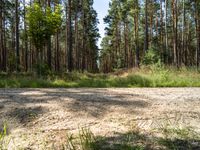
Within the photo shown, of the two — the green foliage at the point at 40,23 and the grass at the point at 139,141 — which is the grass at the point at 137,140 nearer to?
the grass at the point at 139,141

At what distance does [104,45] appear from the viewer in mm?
72688

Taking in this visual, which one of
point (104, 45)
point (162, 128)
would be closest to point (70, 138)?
point (162, 128)

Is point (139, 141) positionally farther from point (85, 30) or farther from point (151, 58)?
point (85, 30)

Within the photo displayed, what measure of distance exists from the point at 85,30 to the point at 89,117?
34.9 metres

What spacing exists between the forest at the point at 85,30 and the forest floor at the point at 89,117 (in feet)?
33.4

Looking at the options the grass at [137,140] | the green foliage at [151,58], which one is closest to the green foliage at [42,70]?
the green foliage at [151,58]

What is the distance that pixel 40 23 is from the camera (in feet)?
51.4

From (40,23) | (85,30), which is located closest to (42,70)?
(40,23)

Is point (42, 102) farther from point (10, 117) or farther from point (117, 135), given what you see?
point (117, 135)

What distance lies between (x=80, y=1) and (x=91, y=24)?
9.60 meters

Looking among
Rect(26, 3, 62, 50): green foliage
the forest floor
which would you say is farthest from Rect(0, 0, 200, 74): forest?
the forest floor

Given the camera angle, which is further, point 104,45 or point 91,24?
point 104,45

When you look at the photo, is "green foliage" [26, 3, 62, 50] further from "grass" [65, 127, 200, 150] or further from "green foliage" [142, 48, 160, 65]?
"grass" [65, 127, 200, 150]

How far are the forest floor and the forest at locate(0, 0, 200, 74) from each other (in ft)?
33.4
